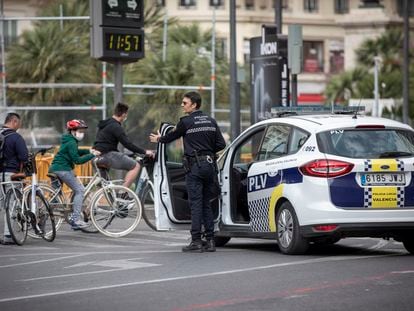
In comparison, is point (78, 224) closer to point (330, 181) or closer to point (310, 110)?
point (310, 110)

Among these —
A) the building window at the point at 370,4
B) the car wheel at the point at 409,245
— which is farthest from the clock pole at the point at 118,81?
the building window at the point at 370,4

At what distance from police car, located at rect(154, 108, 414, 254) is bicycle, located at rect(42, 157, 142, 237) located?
2.83m

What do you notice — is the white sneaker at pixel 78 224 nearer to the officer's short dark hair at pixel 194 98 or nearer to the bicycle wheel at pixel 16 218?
the bicycle wheel at pixel 16 218

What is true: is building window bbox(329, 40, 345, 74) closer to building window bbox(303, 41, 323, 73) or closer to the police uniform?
building window bbox(303, 41, 323, 73)

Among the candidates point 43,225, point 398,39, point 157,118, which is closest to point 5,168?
point 43,225

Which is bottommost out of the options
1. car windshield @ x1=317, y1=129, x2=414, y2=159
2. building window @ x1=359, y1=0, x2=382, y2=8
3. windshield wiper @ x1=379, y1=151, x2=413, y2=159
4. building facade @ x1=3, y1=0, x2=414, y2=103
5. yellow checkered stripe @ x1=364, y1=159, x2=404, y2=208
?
yellow checkered stripe @ x1=364, y1=159, x2=404, y2=208

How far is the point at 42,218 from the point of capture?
17.2 metres

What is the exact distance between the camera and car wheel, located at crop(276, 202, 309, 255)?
A: 568 inches

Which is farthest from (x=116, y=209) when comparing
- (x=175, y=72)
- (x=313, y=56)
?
(x=313, y=56)

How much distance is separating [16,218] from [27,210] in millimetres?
166

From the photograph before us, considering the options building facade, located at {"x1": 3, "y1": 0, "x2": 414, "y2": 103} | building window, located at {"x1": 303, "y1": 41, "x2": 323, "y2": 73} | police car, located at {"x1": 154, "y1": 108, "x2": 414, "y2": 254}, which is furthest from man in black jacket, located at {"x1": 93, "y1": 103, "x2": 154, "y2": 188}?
building window, located at {"x1": 303, "y1": 41, "x2": 323, "y2": 73}

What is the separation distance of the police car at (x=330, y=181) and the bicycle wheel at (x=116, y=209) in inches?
109

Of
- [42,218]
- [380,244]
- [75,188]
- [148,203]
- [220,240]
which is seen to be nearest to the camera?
[380,244]

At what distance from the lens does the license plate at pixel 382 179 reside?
14.2 m
